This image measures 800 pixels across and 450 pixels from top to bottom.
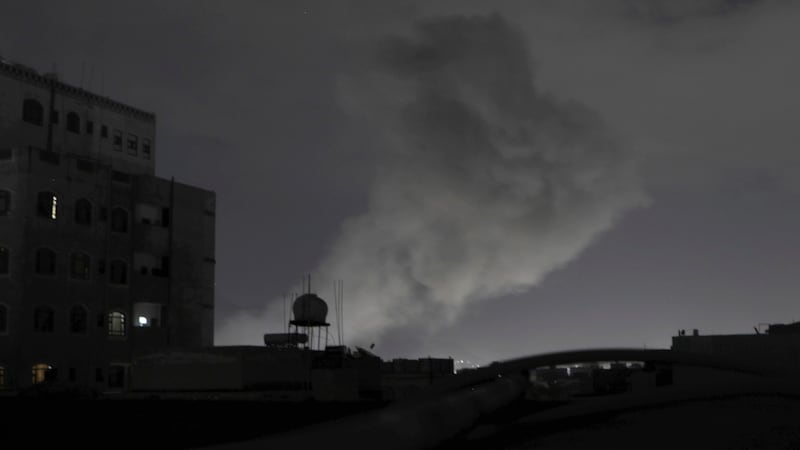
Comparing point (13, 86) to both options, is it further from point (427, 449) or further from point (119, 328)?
point (427, 449)

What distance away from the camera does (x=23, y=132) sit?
57656 mm

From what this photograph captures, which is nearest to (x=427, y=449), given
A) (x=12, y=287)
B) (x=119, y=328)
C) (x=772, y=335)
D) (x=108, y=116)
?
(x=772, y=335)

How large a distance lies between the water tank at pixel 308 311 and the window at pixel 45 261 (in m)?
16.5

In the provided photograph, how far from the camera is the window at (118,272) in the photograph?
Result: 57094 millimetres

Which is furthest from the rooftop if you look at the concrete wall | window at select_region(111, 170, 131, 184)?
window at select_region(111, 170, 131, 184)

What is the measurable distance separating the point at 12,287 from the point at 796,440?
2055 inches

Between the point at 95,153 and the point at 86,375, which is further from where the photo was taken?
the point at 95,153

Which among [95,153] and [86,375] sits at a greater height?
[95,153]

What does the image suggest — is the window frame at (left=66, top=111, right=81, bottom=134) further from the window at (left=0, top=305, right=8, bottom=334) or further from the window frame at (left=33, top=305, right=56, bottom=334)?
the window at (left=0, top=305, right=8, bottom=334)

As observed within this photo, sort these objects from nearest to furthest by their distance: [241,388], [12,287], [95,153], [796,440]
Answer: [796,440], [241,388], [12,287], [95,153]

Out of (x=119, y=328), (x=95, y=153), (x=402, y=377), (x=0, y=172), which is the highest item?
(x=95, y=153)

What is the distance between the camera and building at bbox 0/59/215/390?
50594mm

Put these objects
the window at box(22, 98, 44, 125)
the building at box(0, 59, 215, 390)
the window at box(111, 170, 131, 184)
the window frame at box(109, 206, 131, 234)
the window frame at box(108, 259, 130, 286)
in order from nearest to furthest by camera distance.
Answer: the building at box(0, 59, 215, 390), the window frame at box(108, 259, 130, 286), the window frame at box(109, 206, 131, 234), the window at box(22, 98, 44, 125), the window at box(111, 170, 131, 184)

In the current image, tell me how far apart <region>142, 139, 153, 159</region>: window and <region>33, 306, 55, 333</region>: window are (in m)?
21.0
